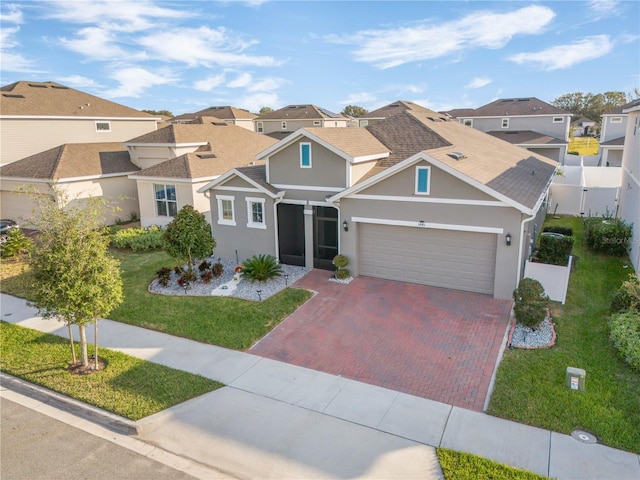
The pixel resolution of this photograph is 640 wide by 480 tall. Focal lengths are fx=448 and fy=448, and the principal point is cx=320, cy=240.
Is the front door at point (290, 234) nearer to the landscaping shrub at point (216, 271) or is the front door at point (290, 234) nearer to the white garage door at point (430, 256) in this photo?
the landscaping shrub at point (216, 271)

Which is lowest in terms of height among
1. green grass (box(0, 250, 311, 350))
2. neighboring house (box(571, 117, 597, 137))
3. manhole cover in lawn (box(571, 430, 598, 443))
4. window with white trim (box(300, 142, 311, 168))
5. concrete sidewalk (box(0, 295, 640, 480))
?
concrete sidewalk (box(0, 295, 640, 480))

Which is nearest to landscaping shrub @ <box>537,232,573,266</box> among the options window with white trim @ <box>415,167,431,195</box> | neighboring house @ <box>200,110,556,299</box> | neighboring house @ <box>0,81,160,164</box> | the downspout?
neighboring house @ <box>200,110,556,299</box>

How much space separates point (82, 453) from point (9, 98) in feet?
89.8

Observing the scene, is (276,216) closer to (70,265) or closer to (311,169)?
(311,169)

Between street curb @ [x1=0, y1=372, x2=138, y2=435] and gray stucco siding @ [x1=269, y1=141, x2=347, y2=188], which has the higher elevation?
gray stucco siding @ [x1=269, y1=141, x2=347, y2=188]

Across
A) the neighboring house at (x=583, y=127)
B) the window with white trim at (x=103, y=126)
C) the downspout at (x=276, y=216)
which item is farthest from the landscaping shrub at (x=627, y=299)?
the neighboring house at (x=583, y=127)

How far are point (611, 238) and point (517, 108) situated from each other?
32.5 meters

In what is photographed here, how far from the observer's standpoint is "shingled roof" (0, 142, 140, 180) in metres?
23.3

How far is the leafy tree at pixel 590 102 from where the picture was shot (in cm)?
8664

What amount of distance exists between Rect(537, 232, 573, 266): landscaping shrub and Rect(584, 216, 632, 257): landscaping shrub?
286cm

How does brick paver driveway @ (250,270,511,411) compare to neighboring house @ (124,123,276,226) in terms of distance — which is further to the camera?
neighboring house @ (124,123,276,226)

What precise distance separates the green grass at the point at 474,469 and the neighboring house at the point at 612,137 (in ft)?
125

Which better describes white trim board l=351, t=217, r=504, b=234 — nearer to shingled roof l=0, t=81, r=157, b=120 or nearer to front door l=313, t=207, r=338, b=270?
front door l=313, t=207, r=338, b=270

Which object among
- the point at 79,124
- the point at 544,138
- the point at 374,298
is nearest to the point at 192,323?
the point at 374,298
